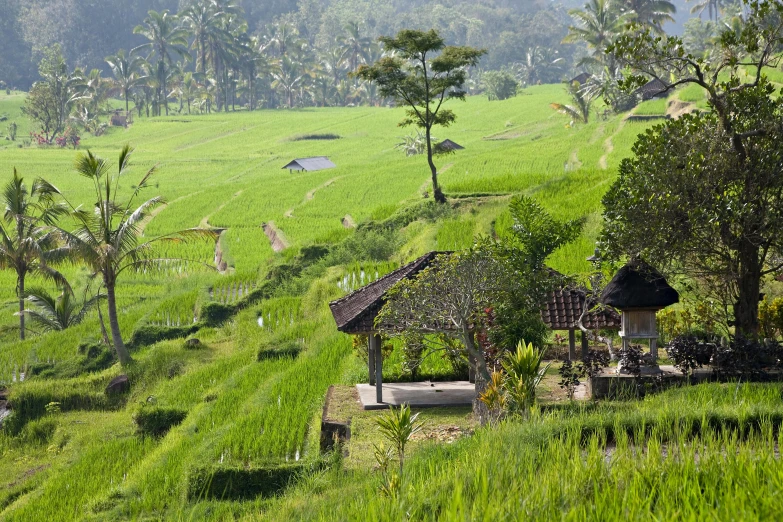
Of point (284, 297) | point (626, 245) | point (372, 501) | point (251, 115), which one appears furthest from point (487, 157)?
point (251, 115)

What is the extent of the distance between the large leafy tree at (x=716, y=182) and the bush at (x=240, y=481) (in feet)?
19.3

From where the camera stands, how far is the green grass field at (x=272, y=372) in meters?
8.23

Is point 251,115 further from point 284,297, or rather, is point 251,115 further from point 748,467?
point 748,467

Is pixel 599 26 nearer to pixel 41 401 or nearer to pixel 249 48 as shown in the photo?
pixel 249 48

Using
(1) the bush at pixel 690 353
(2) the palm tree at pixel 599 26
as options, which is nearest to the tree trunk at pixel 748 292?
(1) the bush at pixel 690 353

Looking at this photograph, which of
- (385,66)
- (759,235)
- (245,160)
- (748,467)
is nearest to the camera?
(748,467)

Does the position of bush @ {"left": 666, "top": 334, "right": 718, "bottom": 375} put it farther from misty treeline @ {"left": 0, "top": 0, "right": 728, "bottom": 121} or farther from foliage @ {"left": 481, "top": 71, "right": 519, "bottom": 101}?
foliage @ {"left": 481, "top": 71, "right": 519, "bottom": 101}

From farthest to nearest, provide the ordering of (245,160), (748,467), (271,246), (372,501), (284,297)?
(245,160) → (271,246) → (284,297) → (372,501) → (748,467)

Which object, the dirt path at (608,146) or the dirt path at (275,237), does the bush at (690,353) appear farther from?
the dirt path at (608,146)

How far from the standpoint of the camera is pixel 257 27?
143 meters

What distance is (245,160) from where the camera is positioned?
2518 inches

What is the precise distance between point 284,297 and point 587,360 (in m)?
12.8

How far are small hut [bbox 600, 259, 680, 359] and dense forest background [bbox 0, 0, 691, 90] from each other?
106 meters

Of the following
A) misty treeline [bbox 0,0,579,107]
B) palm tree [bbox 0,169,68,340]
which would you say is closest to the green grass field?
palm tree [bbox 0,169,68,340]
